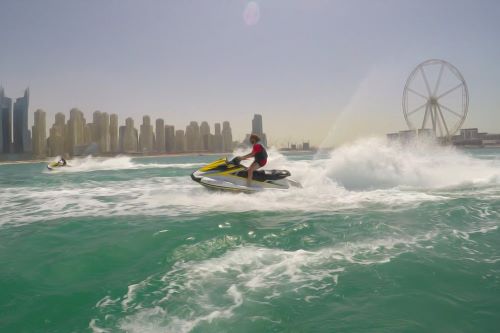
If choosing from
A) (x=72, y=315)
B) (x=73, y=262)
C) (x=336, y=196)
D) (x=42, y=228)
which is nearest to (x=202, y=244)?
(x=73, y=262)

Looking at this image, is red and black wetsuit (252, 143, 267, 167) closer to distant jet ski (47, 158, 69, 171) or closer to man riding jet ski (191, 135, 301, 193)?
man riding jet ski (191, 135, 301, 193)

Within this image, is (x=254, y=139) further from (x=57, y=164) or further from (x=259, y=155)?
(x=57, y=164)

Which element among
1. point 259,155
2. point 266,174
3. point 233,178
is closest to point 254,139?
point 259,155

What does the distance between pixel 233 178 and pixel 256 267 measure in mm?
5466

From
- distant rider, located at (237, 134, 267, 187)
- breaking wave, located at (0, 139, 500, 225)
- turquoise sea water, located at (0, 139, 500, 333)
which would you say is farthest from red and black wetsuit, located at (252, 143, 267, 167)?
turquoise sea water, located at (0, 139, 500, 333)

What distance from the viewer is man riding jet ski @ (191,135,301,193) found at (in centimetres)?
961

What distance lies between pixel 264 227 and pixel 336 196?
4385 mm

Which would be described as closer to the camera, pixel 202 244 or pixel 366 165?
pixel 202 244

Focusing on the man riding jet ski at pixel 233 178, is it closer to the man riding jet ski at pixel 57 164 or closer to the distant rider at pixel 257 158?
the distant rider at pixel 257 158

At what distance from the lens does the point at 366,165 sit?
14.1 meters

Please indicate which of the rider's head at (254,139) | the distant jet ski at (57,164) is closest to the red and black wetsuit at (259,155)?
the rider's head at (254,139)

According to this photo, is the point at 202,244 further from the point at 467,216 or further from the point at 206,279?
the point at 467,216

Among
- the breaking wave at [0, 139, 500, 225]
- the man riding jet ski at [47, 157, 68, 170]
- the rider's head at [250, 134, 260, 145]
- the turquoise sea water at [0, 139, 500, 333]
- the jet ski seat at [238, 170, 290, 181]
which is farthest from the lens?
the man riding jet ski at [47, 157, 68, 170]

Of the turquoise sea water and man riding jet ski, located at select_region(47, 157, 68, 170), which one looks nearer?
the turquoise sea water
